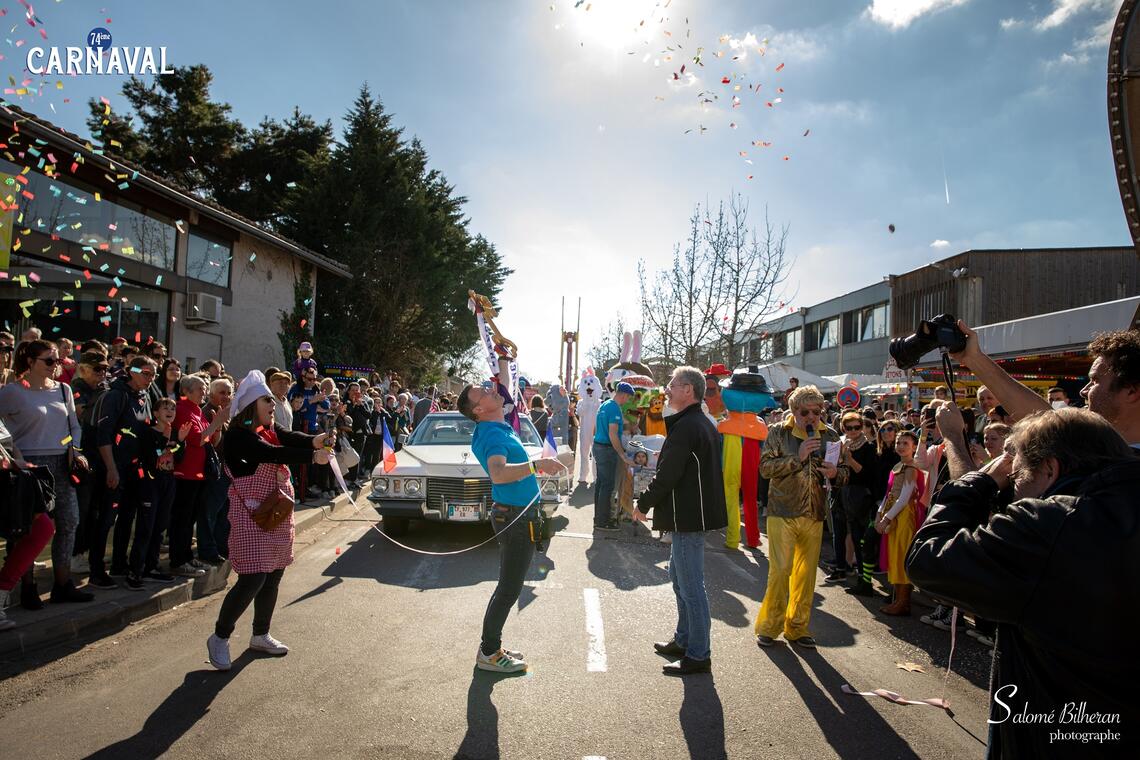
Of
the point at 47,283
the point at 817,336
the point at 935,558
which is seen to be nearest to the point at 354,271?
the point at 47,283

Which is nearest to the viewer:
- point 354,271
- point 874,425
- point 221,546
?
point 221,546

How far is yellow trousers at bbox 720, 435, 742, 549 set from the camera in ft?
27.6

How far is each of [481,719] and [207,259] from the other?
1685 cm

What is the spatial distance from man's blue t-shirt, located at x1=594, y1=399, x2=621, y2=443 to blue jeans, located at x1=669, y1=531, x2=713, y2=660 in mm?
4341

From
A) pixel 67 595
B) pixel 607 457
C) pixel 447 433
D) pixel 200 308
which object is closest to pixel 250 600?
pixel 67 595

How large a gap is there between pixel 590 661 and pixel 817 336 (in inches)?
1631

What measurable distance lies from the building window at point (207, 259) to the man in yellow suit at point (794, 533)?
52.5ft

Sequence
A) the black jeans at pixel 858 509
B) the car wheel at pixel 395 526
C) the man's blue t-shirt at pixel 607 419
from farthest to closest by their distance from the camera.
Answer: the man's blue t-shirt at pixel 607 419 → the car wheel at pixel 395 526 → the black jeans at pixel 858 509

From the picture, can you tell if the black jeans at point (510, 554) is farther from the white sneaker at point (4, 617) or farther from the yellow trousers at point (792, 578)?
the white sneaker at point (4, 617)

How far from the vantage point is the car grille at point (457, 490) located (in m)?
7.75

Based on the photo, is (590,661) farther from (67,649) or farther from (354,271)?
(354,271)

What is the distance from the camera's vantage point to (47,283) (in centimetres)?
1348

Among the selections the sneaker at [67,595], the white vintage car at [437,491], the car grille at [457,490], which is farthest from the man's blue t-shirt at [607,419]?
the sneaker at [67,595]

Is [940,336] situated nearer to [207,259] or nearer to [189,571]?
[189,571]
